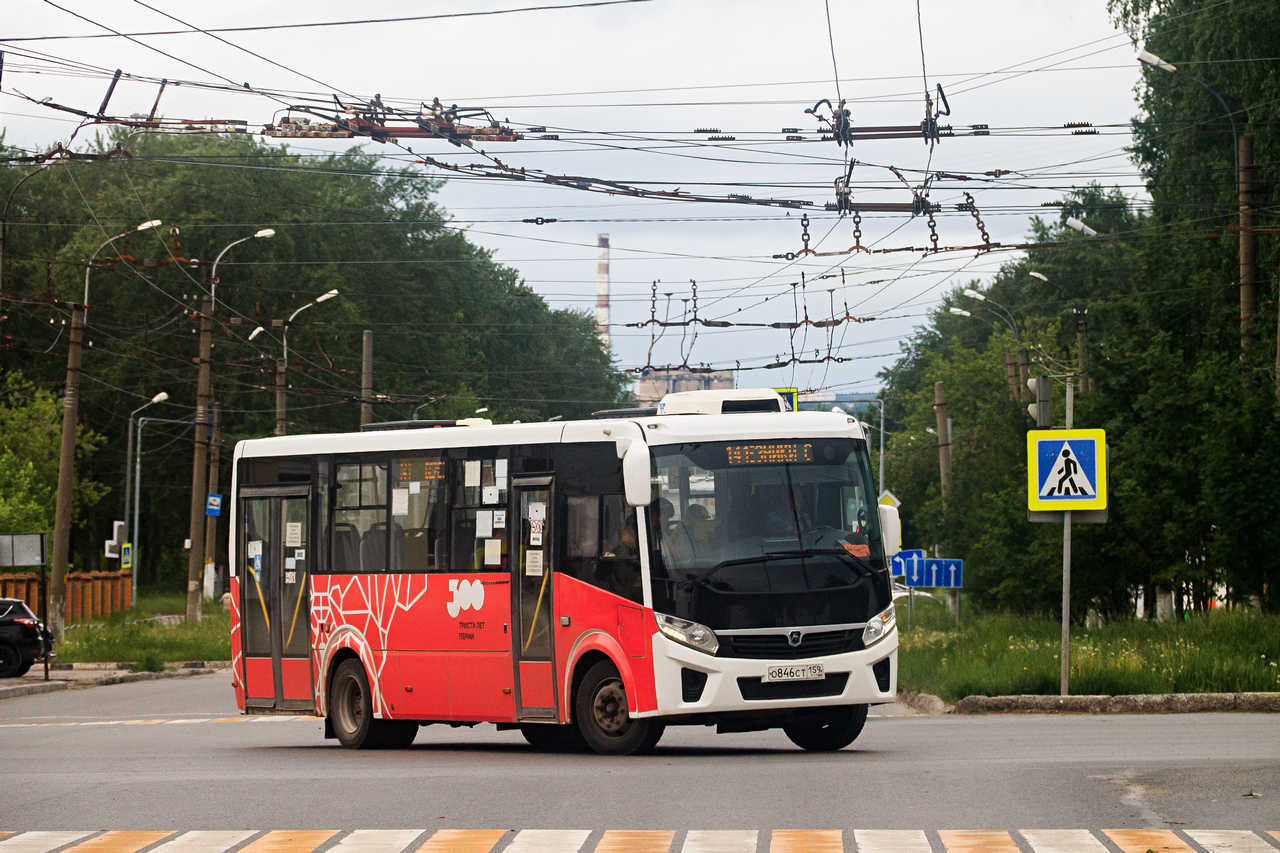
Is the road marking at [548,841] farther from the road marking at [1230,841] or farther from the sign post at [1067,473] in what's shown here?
the sign post at [1067,473]

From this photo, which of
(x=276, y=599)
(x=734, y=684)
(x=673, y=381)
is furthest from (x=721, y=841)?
(x=673, y=381)

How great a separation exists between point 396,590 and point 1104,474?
7990mm

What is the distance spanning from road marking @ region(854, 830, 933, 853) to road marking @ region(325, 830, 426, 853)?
7.75ft

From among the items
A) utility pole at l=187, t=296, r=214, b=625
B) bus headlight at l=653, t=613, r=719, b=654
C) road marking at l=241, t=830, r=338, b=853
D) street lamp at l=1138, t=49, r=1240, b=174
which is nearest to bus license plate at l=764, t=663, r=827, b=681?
bus headlight at l=653, t=613, r=719, b=654

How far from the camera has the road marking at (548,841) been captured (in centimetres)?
908

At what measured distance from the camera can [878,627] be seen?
47.2 ft

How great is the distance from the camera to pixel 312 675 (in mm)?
17844

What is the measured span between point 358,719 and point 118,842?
7624 millimetres

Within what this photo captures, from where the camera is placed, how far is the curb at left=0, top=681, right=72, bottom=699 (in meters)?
30.1

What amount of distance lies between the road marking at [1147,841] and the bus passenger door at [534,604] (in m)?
6.60

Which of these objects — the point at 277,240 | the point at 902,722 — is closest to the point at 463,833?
the point at 902,722

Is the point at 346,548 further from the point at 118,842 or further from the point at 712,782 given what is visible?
the point at 118,842

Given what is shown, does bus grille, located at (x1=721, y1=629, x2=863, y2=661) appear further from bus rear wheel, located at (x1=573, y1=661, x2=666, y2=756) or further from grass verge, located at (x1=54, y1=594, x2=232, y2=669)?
grass verge, located at (x1=54, y1=594, x2=232, y2=669)

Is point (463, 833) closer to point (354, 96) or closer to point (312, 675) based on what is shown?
point (312, 675)
